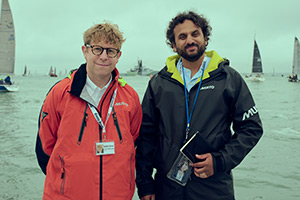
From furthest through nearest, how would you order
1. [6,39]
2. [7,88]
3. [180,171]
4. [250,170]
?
[6,39], [7,88], [250,170], [180,171]

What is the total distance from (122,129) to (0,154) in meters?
5.65

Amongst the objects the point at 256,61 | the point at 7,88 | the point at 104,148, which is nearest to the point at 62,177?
the point at 104,148

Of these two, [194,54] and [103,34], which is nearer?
[103,34]

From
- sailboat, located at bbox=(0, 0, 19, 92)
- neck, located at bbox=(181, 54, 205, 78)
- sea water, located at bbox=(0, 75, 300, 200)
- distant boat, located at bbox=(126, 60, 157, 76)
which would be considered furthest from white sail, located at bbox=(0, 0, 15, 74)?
distant boat, located at bbox=(126, 60, 157, 76)

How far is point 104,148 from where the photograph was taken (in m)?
1.98

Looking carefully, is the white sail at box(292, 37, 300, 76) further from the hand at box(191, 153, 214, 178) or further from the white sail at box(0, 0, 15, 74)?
the hand at box(191, 153, 214, 178)

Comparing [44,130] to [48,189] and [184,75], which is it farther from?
[184,75]

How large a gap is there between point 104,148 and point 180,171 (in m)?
0.63

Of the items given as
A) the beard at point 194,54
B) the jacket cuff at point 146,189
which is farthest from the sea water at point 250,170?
the beard at point 194,54

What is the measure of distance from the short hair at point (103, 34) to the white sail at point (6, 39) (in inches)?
1387

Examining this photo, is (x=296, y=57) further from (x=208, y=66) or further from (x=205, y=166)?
(x=205, y=166)

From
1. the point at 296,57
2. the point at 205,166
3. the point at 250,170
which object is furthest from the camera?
the point at 296,57

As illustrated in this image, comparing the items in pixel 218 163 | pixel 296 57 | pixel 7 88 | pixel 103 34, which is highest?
pixel 296 57

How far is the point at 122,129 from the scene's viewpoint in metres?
2.10
